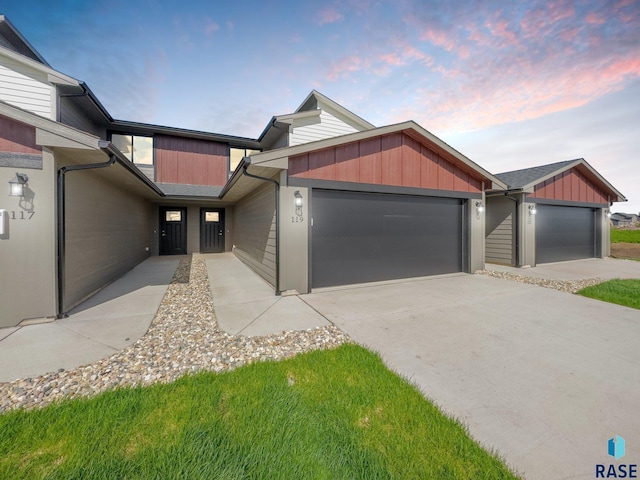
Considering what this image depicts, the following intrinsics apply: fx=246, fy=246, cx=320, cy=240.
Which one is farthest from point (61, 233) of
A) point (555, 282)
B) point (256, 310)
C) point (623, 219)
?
point (623, 219)

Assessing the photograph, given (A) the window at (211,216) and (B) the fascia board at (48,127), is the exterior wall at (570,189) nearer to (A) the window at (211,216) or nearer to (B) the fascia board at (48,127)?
(B) the fascia board at (48,127)

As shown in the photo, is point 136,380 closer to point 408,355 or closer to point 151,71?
point 408,355

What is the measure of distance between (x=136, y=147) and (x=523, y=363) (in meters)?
13.9

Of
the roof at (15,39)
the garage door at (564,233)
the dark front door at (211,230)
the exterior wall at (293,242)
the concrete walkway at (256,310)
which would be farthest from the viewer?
the dark front door at (211,230)

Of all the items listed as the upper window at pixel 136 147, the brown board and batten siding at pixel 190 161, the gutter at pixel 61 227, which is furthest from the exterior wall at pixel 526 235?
the upper window at pixel 136 147

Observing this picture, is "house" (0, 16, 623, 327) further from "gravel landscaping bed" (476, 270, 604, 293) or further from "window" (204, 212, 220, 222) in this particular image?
"window" (204, 212, 220, 222)

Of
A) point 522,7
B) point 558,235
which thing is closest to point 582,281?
point 558,235

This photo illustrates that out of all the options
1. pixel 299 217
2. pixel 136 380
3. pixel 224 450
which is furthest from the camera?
pixel 299 217

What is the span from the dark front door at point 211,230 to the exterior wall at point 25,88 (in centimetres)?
651

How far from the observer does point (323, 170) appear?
5.57 meters

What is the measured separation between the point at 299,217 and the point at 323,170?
1230 millimetres

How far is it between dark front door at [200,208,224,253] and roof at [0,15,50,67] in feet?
23.1
